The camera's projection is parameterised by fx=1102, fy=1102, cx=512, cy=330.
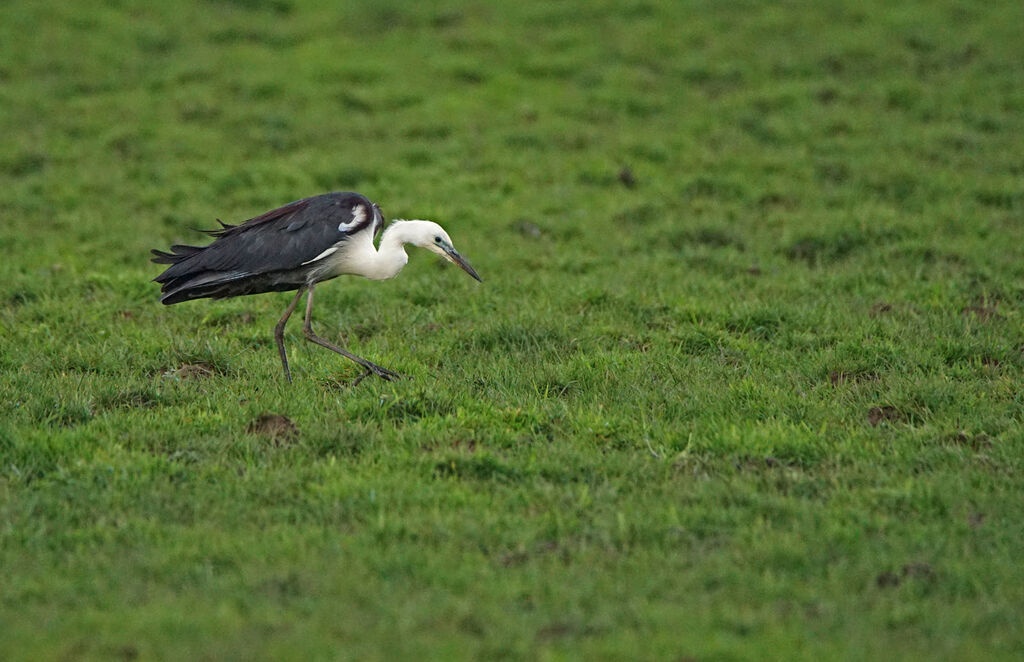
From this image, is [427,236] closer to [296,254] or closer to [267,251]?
[296,254]

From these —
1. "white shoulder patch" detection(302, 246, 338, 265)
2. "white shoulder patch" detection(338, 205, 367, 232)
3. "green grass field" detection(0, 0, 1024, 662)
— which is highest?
"white shoulder patch" detection(338, 205, 367, 232)

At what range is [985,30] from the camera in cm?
1520

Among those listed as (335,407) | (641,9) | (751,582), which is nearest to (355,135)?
(641,9)

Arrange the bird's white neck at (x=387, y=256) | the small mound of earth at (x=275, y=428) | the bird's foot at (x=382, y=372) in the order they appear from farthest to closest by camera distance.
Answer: the bird's white neck at (x=387, y=256), the bird's foot at (x=382, y=372), the small mound of earth at (x=275, y=428)

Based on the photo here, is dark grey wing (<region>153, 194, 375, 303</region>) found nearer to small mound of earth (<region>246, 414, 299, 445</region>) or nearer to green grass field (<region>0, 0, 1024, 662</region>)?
green grass field (<region>0, 0, 1024, 662</region>)

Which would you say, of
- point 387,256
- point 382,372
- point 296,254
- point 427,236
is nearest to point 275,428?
point 382,372

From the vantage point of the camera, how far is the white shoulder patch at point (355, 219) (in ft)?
23.6

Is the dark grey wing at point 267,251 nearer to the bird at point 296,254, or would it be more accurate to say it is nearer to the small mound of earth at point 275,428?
the bird at point 296,254

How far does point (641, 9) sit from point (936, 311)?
30.6 feet

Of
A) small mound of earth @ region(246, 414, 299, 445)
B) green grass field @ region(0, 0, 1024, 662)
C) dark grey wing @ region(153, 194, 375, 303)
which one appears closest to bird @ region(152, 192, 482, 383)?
dark grey wing @ region(153, 194, 375, 303)

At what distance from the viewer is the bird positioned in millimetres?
7172

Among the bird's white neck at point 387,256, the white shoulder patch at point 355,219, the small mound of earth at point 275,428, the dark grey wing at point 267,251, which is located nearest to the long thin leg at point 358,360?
the dark grey wing at point 267,251

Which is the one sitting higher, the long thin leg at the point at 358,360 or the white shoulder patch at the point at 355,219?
the white shoulder patch at the point at 355,219

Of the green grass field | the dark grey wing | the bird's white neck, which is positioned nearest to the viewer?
the green grass field
